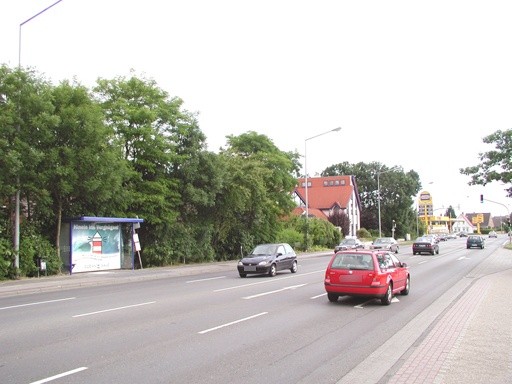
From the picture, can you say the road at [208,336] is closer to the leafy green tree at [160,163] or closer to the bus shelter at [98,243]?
the bus shelter at [98,243]

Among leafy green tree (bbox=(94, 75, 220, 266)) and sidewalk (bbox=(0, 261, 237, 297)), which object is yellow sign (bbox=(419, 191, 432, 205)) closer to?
leafy green tree (bbox=(94, 75, 220, 266))

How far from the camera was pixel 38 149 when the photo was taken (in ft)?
66.9

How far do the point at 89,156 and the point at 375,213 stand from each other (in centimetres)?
8872

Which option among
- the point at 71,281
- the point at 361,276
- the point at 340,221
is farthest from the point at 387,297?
the point at 340,221

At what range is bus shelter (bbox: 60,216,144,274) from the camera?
78.6 ft

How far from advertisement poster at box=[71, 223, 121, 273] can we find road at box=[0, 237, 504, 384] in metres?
8.69

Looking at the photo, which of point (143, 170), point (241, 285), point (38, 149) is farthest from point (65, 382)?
point (143, 170)

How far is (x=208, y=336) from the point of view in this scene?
8.87m

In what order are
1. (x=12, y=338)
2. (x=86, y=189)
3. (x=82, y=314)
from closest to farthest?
(x=12, y=338), (x=82, y=314), (x=86, y=189)

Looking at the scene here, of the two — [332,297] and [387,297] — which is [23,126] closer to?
[332,297]

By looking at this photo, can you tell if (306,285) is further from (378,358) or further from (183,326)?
(378,358)

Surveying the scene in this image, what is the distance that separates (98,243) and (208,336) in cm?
1817

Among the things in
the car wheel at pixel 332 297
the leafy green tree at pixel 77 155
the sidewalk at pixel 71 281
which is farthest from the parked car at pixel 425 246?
the car wheel at pixel 332 297

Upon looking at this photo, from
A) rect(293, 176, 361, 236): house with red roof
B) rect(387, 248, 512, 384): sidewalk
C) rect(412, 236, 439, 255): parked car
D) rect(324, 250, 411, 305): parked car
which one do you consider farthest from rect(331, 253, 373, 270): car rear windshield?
rect(293, 176, 361, 236): house with red roof
